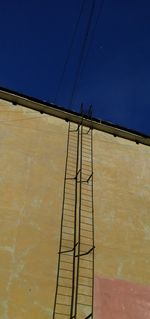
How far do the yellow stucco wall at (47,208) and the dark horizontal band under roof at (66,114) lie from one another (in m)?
0.22

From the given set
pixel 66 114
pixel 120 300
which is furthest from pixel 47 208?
pixel 66 114

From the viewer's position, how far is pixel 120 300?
11.3m

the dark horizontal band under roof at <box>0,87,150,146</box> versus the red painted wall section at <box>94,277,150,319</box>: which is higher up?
the dark horizontal band under roof at <box>0,87,150,146</box>

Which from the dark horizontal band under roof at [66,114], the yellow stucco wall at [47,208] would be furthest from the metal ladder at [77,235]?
the dark horizontal band under roof at [66,114]

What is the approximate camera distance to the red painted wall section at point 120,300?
1101 cm

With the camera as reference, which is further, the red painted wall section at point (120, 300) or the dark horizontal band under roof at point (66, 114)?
the dark horizontal band under roof at point (66, 114)

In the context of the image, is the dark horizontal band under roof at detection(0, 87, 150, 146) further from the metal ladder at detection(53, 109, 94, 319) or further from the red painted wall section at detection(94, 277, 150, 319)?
the red painted wall section at detection(94, 277, 150, 319)

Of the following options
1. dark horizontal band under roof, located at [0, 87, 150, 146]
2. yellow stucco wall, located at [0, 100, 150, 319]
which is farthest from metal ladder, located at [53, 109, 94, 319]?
dark horizontal band under roof, located at [0, 87, 150, 146]

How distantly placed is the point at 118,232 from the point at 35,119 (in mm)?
4604

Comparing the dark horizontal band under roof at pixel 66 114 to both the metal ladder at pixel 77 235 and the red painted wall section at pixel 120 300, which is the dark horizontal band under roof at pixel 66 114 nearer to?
the metal ladder at pixel 77 235

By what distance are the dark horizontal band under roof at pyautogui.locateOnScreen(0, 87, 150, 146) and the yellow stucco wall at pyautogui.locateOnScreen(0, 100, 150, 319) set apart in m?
0.22

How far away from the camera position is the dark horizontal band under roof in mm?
13995

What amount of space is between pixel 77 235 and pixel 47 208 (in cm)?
115

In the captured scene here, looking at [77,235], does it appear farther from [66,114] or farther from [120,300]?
[66,114]
